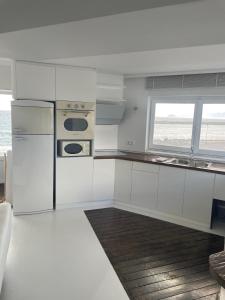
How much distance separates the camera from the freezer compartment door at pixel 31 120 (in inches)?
136

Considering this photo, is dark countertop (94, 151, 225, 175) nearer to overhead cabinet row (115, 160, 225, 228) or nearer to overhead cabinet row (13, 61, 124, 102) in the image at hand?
overhead cabinet row (115, 160, 225, 228)

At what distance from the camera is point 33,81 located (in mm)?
3533

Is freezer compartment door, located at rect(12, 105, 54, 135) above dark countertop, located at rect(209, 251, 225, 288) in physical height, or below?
above

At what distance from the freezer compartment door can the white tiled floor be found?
1.33m

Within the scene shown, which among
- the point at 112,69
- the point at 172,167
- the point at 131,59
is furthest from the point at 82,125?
the point at 172,167

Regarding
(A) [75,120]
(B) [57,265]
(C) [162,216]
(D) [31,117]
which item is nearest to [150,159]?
(C) [162,216]

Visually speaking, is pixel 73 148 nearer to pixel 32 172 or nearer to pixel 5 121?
pixel 32 172

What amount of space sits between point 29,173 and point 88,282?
191 cm

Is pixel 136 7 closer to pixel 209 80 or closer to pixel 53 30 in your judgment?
pixel 53 30

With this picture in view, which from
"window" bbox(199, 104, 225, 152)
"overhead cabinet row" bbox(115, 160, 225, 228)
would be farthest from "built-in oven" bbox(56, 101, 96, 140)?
"window" bbox(199, 104, 225, 152)

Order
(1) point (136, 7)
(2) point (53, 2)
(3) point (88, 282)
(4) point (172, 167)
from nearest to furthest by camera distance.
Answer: (1) point (136, 7) → (2) point (53, 2) → (3) point (88, 282) → (4) point (172, 167)

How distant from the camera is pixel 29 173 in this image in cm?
365

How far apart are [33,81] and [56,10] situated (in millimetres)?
1931

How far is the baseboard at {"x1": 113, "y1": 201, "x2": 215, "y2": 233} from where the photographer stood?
11.6ft
